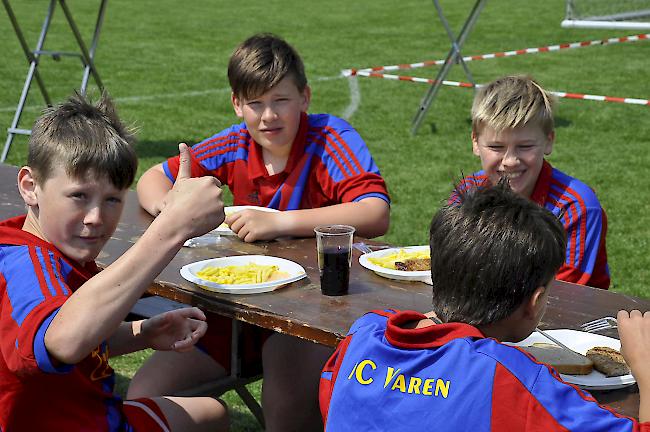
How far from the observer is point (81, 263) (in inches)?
102

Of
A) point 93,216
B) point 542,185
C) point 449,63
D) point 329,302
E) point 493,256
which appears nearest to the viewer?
point 493,256

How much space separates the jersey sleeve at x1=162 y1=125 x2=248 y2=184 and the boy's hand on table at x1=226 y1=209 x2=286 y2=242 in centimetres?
61

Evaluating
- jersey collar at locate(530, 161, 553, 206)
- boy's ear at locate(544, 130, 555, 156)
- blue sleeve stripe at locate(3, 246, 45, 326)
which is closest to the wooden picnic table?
blue sleeve stripe at locate(3, 246, 45, 326)

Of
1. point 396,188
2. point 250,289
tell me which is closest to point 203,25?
point 396,188

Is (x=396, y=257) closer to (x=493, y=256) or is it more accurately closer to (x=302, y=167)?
(x=302, y=167)

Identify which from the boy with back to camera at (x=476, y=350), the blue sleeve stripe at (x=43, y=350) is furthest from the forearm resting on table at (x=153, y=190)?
the boy with back to camera at (x=476, y=350)

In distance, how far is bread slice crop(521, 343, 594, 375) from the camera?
2.26 metres

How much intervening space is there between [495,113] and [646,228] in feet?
11.0

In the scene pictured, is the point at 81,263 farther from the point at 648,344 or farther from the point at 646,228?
the point at 646,228

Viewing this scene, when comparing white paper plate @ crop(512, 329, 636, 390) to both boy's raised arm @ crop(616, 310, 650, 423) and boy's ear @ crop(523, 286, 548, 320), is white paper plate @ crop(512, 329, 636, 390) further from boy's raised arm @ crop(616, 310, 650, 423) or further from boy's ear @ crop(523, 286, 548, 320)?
boy's ear @ crop(523, 286, 548, 320)

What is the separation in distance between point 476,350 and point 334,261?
37.5 inches

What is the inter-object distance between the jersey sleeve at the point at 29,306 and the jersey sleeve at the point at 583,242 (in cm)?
184

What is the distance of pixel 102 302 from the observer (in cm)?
220

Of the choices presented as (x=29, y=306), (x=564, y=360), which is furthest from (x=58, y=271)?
(x=564, y=360)
